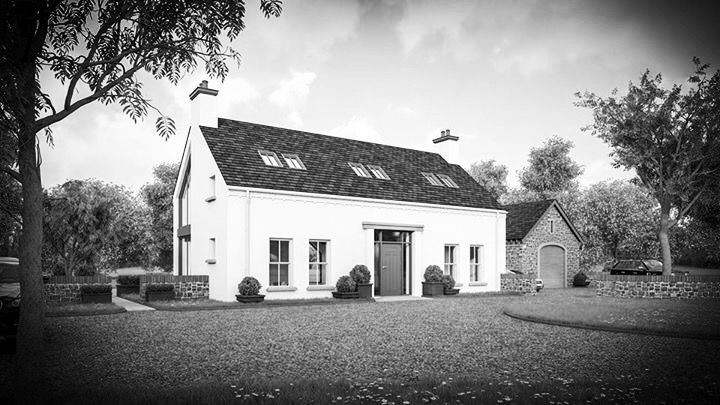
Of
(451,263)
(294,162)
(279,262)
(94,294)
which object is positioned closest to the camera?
(94,294)

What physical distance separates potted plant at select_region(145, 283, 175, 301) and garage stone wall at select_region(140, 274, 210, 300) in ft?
0.91

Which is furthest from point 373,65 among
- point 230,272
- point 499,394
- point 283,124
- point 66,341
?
point 283,124

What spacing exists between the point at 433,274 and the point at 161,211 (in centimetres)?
2850

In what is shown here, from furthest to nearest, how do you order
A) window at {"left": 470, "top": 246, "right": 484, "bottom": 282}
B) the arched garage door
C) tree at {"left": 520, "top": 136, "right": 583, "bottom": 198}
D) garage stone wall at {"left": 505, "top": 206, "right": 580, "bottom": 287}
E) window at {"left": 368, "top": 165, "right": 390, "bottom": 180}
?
tree at {"left": 520, "top": 136, "right": 583, "bottom": 198} → the arched garage door → garage stone wall at {"left": 505, "top": 206, "right": 580, "bottom": 287} → window at {"left": 470, "top": 246, "right": 484, "bottom": 282} → window at {"left": 368, "top": 165, "right": 390, "bottom": 180}

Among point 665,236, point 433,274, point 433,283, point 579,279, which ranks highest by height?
point 665,236

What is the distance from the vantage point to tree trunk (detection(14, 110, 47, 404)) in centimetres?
578

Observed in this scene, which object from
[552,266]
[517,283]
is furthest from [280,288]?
[552,266]

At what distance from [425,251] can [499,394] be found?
56.3 feet

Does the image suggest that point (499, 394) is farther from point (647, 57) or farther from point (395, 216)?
point (395, 216)

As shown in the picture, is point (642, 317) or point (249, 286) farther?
point (249, 286)

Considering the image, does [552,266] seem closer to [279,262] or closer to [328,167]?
[328,167]

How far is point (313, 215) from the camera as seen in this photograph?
20.3 m

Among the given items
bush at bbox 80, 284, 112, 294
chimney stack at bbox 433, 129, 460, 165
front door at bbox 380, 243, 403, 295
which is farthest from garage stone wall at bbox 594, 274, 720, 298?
bush at bbox 80, 284, 112, 294

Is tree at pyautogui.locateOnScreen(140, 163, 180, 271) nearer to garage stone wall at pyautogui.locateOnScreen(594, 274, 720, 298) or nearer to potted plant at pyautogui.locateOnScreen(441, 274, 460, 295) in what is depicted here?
potted plant at pyautogui.locateOnScreen(441, 274, 460, 295)
